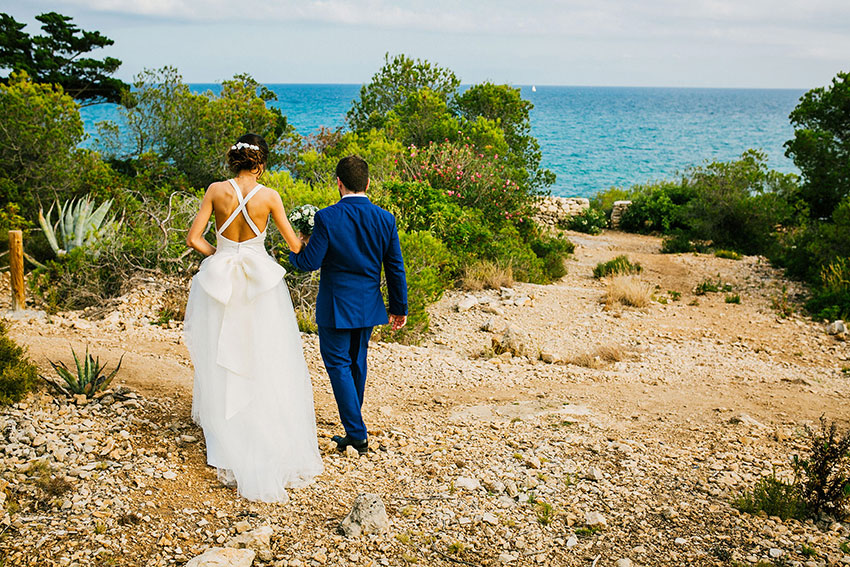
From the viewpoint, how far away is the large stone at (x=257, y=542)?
139 inches

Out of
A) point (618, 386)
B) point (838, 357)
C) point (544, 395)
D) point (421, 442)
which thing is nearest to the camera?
point (421, 442)

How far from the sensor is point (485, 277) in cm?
1175

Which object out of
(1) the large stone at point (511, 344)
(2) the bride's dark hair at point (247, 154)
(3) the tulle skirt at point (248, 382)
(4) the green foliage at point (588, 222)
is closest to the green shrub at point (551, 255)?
(1) the large stone at point (511, 344)

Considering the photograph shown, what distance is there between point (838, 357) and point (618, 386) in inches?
149

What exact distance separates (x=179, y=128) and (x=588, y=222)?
12241mm

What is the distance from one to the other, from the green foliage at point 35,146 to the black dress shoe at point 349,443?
1010cm

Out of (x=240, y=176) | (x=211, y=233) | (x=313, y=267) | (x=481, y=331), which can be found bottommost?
(x=481, y=331)

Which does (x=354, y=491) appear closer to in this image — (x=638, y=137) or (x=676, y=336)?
(x=676, y=336)

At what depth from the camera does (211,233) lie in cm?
984

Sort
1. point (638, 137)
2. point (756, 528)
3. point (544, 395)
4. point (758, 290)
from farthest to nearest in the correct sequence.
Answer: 1. point (638, 137)
2. point (758, 290)
3. point (544, 395)
4. point (756, 528)

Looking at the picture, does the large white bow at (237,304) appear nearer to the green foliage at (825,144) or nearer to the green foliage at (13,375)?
the green foliage at (13,375)

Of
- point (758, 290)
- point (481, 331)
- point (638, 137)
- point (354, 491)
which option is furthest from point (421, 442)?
point (638, 137)

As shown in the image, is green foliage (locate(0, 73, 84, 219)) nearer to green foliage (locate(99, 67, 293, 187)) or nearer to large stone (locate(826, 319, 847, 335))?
green foliage (locate(99, 67, 293, 187))

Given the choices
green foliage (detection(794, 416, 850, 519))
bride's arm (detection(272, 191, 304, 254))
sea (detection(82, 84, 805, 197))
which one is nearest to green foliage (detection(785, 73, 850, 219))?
sea (detection(82, 84, 805, 197))
